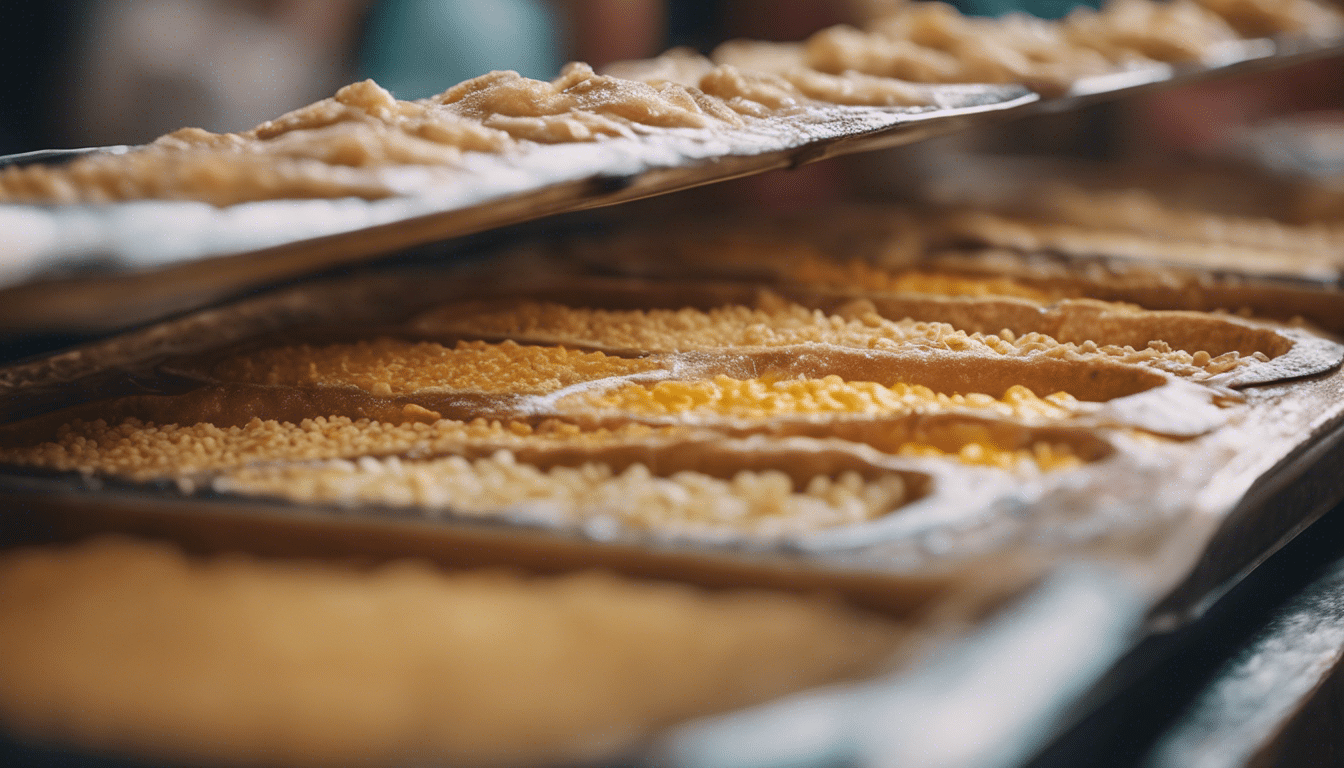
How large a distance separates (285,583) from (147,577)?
154 millimetres

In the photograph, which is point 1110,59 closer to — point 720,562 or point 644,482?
point 644,482

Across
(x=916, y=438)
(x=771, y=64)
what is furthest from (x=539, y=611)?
(x=771, y=64)

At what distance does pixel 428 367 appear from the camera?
5.67ft

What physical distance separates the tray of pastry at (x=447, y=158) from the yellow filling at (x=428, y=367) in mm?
347

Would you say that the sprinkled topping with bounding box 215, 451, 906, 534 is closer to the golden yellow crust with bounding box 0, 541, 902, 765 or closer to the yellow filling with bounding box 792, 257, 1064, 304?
the golden yellow crust with bounding box 0, 541, 902, 765

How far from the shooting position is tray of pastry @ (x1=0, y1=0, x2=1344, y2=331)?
891 mm

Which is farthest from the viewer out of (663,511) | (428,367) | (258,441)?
(428,367)

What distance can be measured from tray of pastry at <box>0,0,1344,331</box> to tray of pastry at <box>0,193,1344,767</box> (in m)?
0.28

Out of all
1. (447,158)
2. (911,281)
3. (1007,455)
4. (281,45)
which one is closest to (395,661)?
(447,158)

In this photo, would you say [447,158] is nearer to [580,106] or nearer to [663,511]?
[580,106]

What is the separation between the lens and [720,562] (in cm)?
97

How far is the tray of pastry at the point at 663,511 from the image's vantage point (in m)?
0.84

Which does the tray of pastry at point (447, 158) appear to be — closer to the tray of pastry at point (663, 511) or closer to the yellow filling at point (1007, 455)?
the tray of pastry at point (663, 511)

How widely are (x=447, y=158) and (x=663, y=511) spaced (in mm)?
468
